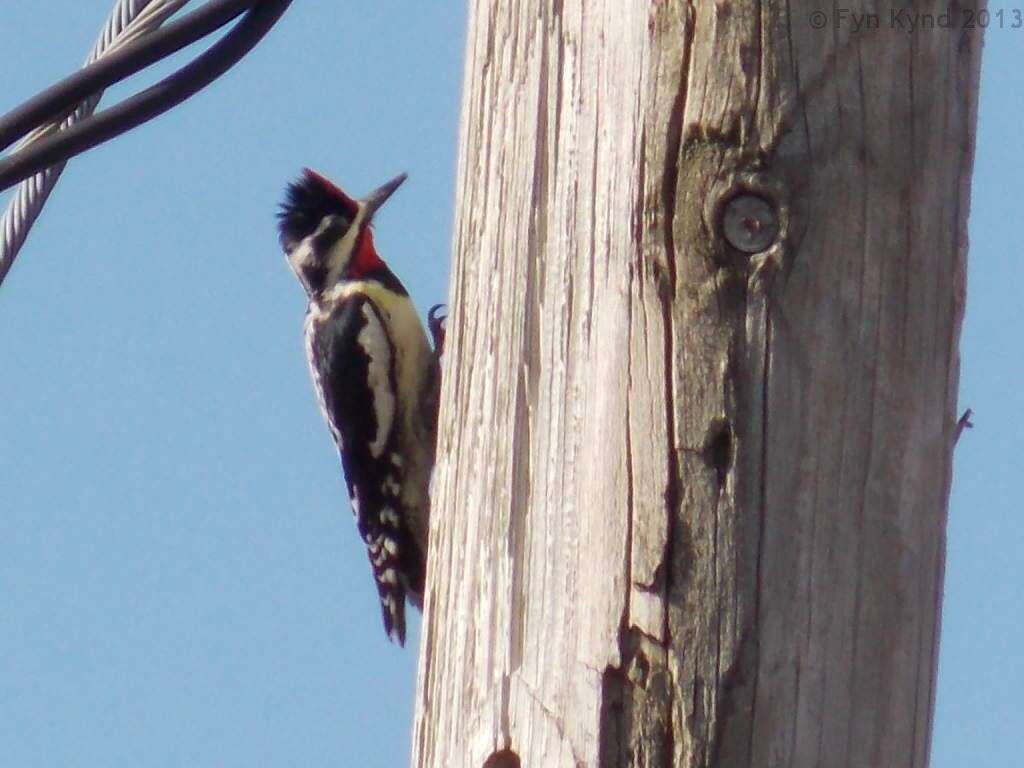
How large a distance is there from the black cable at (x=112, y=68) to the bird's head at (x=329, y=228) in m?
3.31

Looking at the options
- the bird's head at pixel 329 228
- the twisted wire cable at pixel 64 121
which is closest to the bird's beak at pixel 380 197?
the bird's head at pixel 329 228

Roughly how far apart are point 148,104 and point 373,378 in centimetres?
297

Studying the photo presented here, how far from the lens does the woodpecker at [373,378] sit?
5.38 meters

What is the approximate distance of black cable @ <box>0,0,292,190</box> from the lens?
2609 mm

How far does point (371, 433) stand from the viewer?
18.2 ft

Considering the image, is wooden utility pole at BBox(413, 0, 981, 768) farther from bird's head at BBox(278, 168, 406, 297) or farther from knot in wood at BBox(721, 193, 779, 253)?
bird's head at BBox(278, 168, 406, 297)

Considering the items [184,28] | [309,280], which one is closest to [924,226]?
[184,28]

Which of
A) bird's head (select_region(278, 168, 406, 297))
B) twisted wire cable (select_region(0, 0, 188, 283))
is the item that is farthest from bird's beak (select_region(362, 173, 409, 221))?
twisted wire cable (select_region(0, 0, 188, 283))

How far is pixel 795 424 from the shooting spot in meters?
1.82

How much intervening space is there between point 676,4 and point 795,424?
1.71 ft

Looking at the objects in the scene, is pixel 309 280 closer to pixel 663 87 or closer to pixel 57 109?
pixel 57 109

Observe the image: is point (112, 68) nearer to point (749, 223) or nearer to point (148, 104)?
point (148, 104)

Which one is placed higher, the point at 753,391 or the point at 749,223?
the point at 749,223

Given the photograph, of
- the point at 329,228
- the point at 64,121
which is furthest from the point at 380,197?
the point at 64,121
